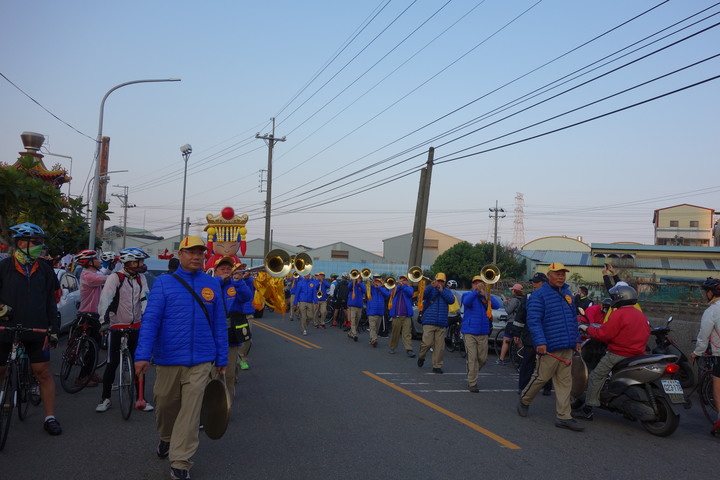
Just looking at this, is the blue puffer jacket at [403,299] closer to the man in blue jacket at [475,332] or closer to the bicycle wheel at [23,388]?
the man in blue jacket at [475,332]

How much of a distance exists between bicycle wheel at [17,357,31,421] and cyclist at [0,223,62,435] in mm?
276

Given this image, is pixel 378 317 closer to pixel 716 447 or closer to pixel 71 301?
pixel 71 301

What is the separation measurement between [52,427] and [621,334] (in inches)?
254

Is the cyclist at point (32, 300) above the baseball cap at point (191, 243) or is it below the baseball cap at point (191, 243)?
below

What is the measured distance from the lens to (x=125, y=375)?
6.96 metres

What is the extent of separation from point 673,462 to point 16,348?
6504mm

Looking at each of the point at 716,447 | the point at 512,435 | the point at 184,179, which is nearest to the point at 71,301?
the point at 512,435

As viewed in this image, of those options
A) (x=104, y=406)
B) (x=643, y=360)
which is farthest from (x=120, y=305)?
(x=643, y=360)

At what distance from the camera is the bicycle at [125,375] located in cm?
667

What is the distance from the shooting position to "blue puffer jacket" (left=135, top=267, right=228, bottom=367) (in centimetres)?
479

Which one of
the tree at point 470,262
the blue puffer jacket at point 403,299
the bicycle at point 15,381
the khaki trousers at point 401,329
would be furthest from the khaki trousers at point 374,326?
the tree at point 470,262

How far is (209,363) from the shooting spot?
16.3ft

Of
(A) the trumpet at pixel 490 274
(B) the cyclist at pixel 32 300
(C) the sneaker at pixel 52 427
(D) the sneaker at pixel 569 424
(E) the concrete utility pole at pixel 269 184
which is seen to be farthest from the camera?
(E) the concrete utility pole at pixel 269 184

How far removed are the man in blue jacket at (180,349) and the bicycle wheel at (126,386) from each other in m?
1.87
